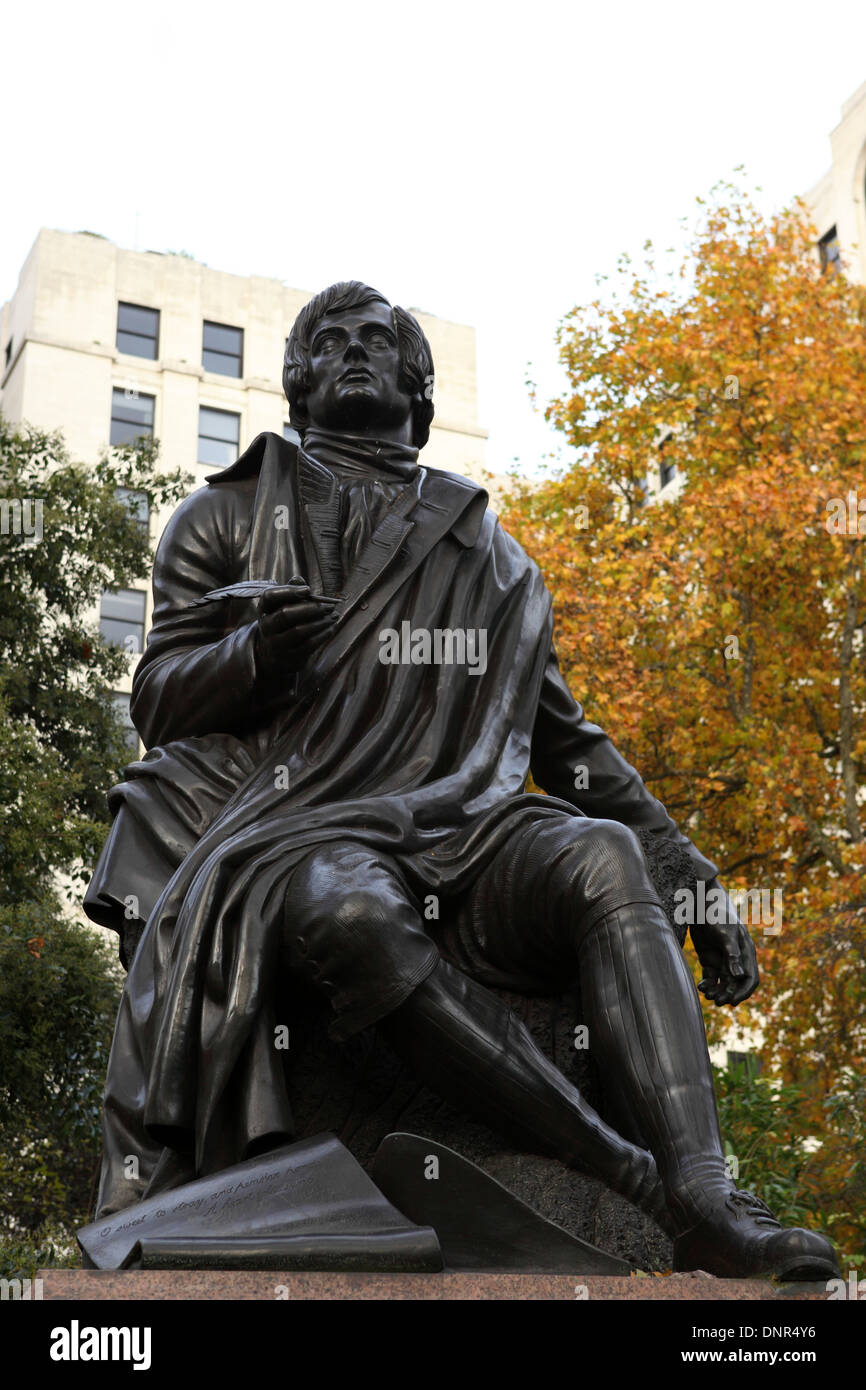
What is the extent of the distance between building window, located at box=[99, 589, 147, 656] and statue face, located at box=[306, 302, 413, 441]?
3079 centimetres

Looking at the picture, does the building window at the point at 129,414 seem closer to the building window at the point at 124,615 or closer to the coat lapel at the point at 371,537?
the building window at the point at 124,615

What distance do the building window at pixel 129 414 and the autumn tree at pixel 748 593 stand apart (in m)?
23.4

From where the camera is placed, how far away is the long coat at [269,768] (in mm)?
3463

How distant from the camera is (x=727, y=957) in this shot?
4168mm

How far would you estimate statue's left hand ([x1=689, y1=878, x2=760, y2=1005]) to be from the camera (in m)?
4.16

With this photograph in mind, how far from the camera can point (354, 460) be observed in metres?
4.79

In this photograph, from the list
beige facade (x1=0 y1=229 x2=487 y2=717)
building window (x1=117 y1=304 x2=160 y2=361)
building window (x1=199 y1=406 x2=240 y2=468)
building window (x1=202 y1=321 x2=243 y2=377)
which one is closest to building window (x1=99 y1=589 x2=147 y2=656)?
beige facade (x1=0 y1=229 x2=487 y2=717)

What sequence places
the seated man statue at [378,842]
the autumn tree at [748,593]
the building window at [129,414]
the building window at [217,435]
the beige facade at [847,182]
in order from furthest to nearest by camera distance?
the building window at [217,435], the building window at [129,414], the beige facade at [847,182], the autumn tree at [748,593], the seated man statue at [378,842]

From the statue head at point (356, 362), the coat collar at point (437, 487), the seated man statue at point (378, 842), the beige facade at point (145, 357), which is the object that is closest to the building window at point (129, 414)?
the beige facade at point (145, 357)

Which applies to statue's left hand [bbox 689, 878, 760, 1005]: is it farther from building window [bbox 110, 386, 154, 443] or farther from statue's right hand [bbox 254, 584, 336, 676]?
building window [bbox 110, 386, 154, 443]

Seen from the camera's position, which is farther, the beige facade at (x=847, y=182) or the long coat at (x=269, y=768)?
the beige facade at (x=847, y=182)

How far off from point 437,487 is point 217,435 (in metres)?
37.6

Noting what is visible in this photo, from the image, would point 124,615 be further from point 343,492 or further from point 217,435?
point 343,492

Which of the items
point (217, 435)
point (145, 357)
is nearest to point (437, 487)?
point (217, 435)
